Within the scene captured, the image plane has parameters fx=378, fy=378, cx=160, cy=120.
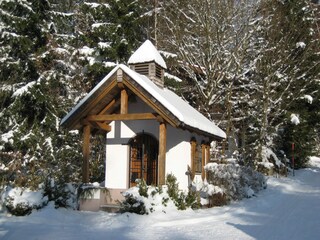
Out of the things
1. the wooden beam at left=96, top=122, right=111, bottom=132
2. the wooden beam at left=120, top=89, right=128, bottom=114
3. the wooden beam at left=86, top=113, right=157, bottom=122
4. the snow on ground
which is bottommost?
the snow on ground

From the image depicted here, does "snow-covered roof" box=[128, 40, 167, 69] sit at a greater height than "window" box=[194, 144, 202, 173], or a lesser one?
greater

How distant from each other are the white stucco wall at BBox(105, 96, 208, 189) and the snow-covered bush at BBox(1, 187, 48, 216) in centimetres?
347

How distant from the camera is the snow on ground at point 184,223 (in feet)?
26.9

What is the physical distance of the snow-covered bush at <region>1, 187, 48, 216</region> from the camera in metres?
10.5

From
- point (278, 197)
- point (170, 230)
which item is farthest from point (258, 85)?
point (170, 230)

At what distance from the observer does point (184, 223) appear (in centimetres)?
969

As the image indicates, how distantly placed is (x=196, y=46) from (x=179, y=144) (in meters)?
10.0

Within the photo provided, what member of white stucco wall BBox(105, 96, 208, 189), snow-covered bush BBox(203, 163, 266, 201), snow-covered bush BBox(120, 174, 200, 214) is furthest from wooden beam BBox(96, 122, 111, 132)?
snow-covered bush BBox(203, 163, 266, 201)

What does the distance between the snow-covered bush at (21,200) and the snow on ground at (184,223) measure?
23cm

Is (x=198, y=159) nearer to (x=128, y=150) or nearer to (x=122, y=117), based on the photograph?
(x=128, y=150)

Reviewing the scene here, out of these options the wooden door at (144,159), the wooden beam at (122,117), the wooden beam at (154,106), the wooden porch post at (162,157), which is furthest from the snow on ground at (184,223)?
the wooden beam at (122,117)

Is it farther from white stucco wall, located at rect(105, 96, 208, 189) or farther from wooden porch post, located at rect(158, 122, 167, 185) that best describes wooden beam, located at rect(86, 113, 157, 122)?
white stucco wall, located at rect(105, 96, 208, 189)

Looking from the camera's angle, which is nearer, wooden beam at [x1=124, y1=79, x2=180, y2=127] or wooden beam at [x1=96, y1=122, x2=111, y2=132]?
wooden beam at [x1=124, y1=79, x2=180, y2=127]

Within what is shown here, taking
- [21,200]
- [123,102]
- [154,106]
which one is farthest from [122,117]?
[21,200]
